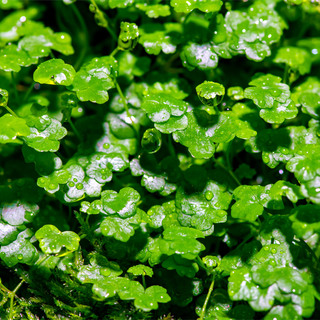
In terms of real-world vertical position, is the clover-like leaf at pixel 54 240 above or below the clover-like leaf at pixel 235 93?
above

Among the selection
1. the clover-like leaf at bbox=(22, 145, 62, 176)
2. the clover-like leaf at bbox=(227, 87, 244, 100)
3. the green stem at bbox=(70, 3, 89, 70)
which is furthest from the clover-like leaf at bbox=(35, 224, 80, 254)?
the green stem at bbox=(70, 3, 89, 70)

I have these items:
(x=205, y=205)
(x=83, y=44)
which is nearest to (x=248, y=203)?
(x=205, y=205)

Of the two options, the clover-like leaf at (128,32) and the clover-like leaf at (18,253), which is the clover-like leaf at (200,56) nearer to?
the clover-like leaf at (128,32)

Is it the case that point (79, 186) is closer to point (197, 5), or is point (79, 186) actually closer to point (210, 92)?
point (210, 92)

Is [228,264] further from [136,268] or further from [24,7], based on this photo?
[24,7]

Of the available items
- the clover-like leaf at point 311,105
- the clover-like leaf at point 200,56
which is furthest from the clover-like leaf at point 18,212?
the clover-like leaf at point 311,105

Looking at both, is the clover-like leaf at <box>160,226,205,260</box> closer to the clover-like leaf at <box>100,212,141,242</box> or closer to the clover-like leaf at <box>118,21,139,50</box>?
the clover-like leaf at <box>100,212,141,242</box>
